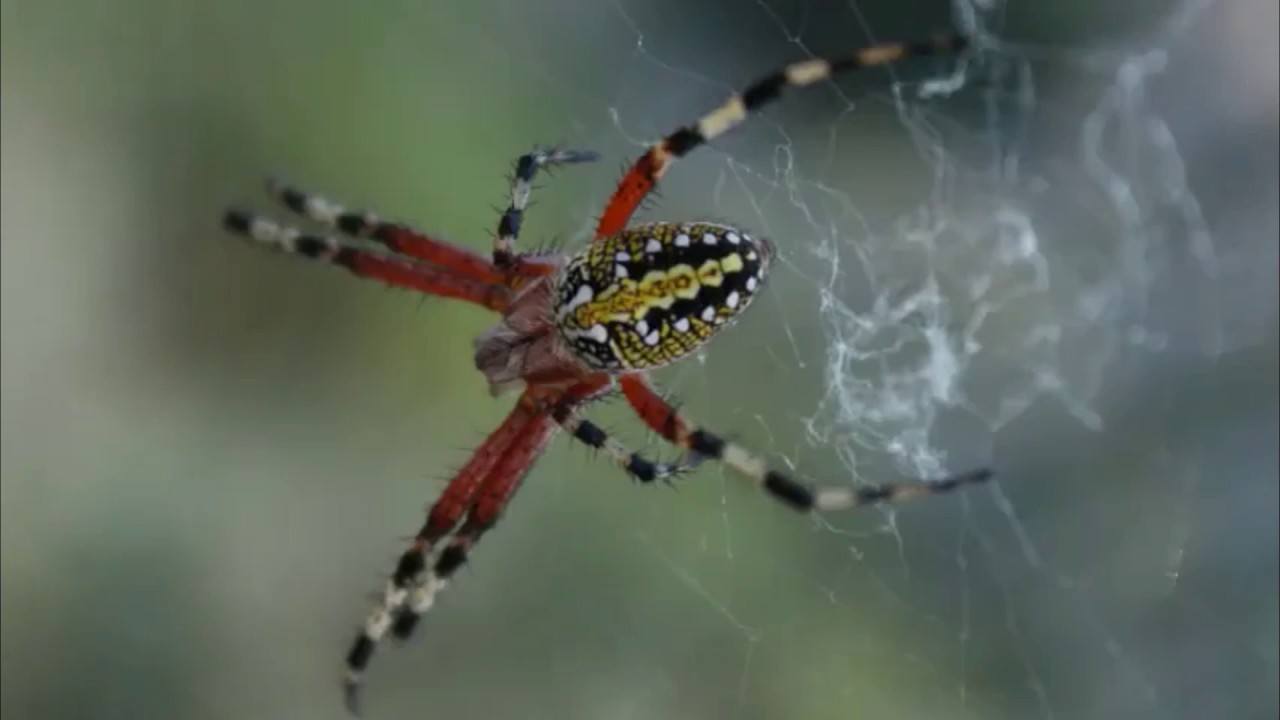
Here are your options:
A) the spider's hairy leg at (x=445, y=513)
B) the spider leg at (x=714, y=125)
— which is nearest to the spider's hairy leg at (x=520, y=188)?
the spider leg at (x=714, y=125)

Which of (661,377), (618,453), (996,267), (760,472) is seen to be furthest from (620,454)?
(996,267)

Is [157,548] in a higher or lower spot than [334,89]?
lower

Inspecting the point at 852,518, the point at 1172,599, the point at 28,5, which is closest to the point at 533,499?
the point at 852,518

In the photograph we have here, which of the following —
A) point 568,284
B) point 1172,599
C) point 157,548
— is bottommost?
point 157,548

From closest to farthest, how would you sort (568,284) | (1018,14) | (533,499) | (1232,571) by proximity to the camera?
(568,284) < (1232,571) < (1018,14) < (533,499)

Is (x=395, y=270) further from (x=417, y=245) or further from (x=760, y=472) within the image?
(x=760, y=472)

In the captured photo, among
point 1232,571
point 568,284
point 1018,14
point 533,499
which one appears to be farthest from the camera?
point 533,499

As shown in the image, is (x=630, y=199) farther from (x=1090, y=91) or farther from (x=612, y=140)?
(x=1090, y=91)
